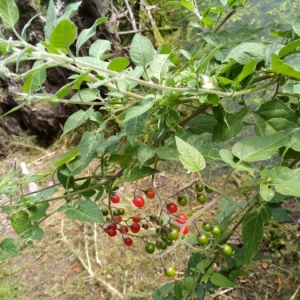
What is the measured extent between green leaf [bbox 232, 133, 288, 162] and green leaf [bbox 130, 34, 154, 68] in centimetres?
20

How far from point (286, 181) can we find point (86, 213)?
341mm

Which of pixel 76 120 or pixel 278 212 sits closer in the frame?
pixel 76 120

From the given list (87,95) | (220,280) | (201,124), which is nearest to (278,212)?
Answer: (220,280)

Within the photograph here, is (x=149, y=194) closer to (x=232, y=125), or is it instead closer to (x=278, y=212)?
(x=232, y=125)

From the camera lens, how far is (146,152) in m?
0.62

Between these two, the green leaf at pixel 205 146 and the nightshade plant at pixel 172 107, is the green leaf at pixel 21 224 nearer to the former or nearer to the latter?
the nightshade plant at pixel 172 107

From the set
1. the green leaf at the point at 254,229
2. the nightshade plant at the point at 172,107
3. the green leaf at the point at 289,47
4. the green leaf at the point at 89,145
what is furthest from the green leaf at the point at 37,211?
the green leaf at the point at 289,47

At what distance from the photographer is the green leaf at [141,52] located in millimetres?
566

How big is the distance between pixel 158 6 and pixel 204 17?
7.43ft

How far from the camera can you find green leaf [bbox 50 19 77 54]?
0.43m

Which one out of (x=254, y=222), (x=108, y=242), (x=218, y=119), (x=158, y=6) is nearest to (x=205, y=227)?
(x=254, y=222)

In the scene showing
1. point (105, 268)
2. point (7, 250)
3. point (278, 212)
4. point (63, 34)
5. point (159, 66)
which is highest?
point (63, 34)

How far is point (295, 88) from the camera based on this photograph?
0.59 metres

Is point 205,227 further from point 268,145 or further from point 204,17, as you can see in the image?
point 204,17
